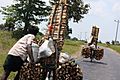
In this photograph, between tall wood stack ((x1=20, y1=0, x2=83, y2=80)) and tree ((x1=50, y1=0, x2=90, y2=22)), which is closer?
tall wood stack ((x1=20, y1=0, x2=83, y2=80))

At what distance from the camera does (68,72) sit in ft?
42.3

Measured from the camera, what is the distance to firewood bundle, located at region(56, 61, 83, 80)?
12.7 m

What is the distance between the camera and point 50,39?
40.6ft

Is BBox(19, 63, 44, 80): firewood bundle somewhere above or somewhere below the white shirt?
below

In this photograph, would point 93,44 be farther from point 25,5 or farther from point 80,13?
point 80,13

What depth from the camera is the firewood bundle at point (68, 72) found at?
12727 millimetres

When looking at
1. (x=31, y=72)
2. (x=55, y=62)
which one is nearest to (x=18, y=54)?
(x=31, y=72)

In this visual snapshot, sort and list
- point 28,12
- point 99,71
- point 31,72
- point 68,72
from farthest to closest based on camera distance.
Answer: point 28,12 → point 99,71 → point 68,72 → point 31,72

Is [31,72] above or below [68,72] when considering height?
above

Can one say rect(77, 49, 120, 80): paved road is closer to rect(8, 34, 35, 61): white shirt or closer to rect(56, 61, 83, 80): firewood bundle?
rect(56, 61, 83, 80): firewood bundle

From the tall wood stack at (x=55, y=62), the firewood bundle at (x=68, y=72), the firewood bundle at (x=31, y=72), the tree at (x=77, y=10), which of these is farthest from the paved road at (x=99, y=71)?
the tree at (x=77, y=10)

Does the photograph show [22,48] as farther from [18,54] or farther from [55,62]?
[55,62]

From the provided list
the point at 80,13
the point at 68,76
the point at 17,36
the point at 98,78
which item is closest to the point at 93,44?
the point at 98,78

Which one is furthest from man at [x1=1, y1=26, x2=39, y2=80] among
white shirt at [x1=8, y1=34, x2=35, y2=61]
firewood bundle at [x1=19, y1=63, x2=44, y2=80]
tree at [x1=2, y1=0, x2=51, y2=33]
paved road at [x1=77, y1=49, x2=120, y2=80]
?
tree at [x1=2, y1=0, x2=51, y2=33]
